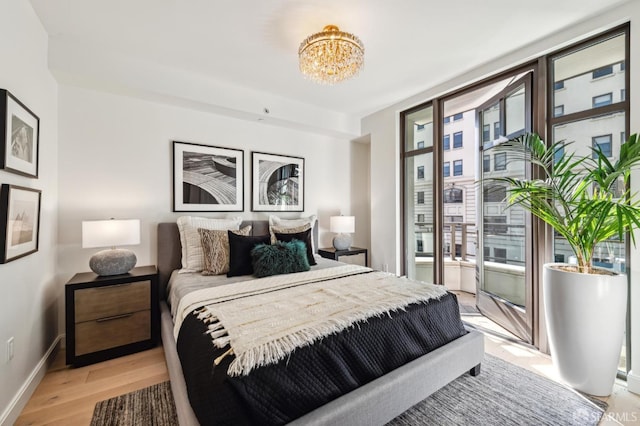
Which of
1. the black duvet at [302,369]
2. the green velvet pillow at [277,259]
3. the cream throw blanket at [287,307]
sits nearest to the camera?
the black duvet at [302,369]

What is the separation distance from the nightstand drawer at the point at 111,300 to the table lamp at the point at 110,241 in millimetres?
180

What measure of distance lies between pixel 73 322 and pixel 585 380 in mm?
3766

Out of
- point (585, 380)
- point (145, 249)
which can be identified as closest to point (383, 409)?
point (585, 380)

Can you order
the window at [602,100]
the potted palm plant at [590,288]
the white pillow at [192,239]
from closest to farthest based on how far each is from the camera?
the potted palm plant at [590,288] → the window at [602,100] → the white pillow at [192,239]

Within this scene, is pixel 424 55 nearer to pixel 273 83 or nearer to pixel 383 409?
pixel 273 83

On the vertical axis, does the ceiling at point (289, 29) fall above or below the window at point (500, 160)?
above

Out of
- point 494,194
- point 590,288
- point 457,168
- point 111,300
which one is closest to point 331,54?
point 494,194

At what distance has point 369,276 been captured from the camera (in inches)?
93.5

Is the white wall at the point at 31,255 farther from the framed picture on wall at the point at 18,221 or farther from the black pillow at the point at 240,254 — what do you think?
the black pillow at the point at 240,254

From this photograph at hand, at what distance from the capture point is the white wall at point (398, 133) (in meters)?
1.91

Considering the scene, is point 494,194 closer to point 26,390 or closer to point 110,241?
point 110,241

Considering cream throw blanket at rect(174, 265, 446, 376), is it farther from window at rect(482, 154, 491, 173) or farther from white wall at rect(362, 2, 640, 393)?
window at rect(482, 154, 491, 173)

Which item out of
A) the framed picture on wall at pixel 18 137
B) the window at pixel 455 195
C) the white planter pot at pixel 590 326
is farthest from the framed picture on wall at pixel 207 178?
the white planter pot at pixel 590 326

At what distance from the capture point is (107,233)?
2.34 m
